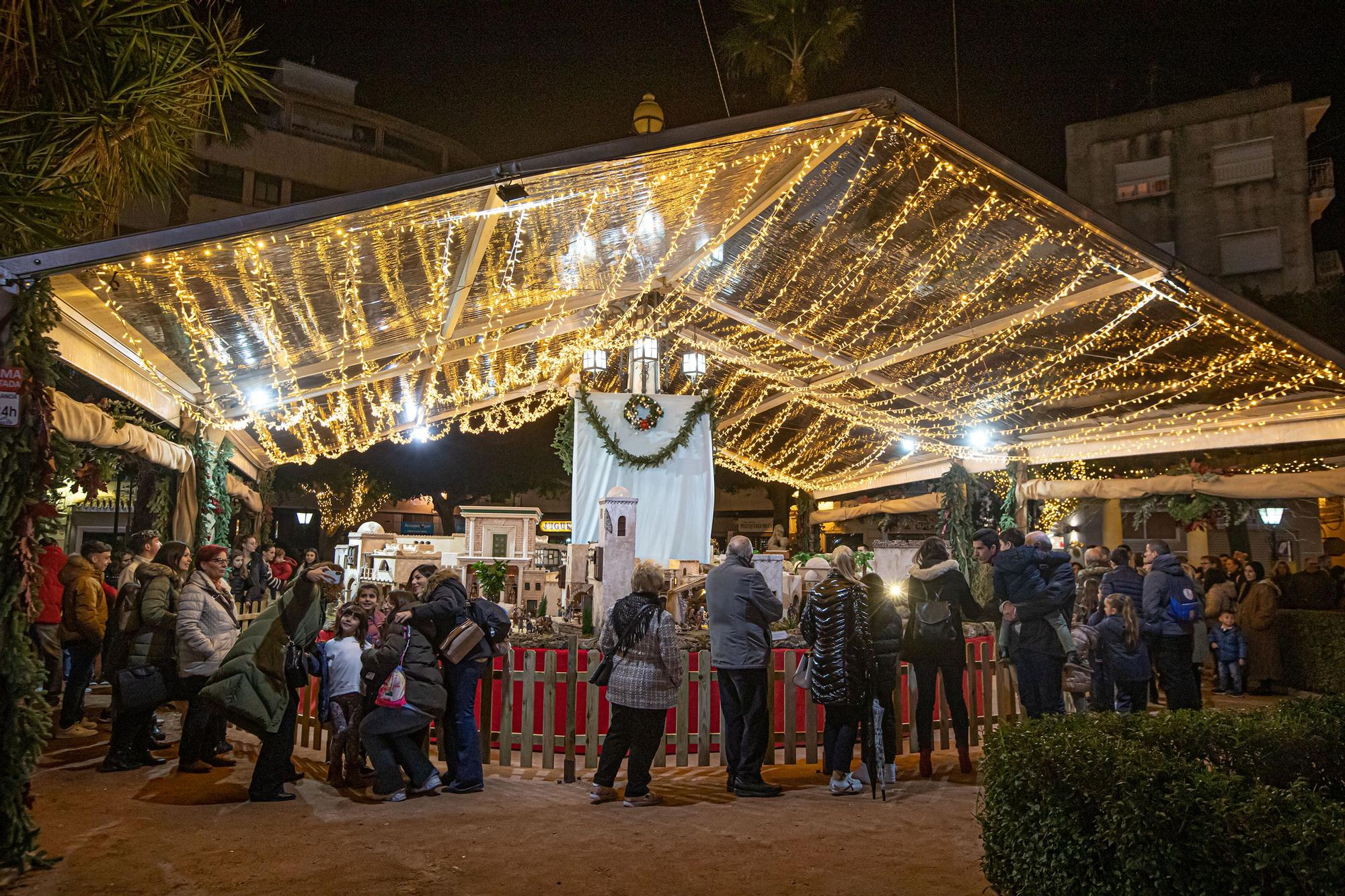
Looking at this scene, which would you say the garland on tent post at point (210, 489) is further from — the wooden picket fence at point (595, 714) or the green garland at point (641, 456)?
the green garland at point (641, 456)

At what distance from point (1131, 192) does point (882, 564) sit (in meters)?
18.5

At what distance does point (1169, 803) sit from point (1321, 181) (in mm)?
27414

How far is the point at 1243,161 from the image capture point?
74.1 ft

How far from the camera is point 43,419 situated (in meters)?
4.14

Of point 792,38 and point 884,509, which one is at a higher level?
point 792,38

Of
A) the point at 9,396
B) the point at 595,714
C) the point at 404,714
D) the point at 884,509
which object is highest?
the point at 884,509

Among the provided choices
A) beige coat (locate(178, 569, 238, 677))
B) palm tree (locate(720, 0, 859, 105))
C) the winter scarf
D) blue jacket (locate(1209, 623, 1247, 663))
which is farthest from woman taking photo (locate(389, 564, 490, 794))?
palm tree (locate(720, 0, 859, 105))

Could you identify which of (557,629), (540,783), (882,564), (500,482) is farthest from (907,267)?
(500,482)

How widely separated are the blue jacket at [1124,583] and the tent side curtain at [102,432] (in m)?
8.00

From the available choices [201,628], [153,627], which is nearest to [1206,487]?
[201,628]

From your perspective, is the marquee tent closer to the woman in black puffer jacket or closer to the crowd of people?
the crowd of people

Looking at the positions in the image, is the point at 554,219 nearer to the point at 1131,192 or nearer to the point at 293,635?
the point at 293,635

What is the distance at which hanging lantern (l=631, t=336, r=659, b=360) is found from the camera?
45.3ft

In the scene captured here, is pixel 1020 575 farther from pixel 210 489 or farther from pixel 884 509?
pixel 884 509
